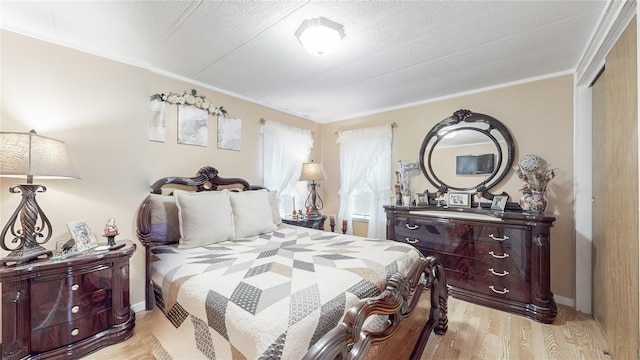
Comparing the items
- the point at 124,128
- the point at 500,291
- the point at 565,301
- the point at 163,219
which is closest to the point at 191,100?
the point at 124,128

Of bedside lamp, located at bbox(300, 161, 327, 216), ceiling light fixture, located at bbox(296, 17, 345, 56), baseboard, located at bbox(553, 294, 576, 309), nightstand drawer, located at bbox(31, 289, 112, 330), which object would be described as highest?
ceiling light fixture, located at bbox(296, 17, 345, 56)

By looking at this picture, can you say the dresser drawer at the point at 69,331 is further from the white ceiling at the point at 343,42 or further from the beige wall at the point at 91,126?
the white ceiling at the point at 343,42

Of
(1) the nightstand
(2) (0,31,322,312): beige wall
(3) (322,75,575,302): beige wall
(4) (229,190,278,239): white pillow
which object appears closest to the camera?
(2) (0,31,322,312): beige wall

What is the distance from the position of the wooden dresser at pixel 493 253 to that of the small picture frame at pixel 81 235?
2976mm

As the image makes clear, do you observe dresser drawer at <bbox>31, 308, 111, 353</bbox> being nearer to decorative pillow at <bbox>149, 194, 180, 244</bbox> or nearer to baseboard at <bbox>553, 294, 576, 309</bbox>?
decorative pillow at <bbox>149, 194, 180, 244</bbox>

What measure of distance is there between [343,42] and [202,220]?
186 centimetres

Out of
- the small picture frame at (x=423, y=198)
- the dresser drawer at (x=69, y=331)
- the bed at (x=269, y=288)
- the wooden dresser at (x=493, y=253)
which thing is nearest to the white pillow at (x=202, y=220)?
the bed at (x=269, y=288)

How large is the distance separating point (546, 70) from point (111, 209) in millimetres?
4296

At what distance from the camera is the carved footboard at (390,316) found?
82 cm

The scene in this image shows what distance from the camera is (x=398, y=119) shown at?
11.5 ft

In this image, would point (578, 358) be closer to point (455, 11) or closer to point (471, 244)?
point (471, 244)

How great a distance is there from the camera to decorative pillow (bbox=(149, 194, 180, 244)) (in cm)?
218

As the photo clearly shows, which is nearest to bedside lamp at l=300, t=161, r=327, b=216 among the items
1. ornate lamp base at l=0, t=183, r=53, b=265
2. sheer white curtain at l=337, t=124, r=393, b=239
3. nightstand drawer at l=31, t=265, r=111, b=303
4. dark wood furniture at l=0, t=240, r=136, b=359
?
sheer white curtain at l=337, t=124, r=393, b=239

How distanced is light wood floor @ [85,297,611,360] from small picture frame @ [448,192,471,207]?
3.65 ft
